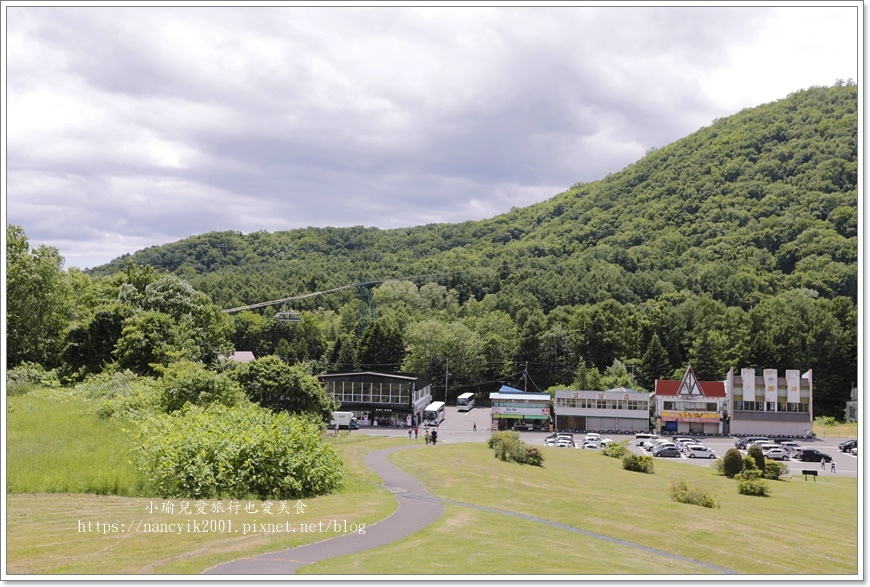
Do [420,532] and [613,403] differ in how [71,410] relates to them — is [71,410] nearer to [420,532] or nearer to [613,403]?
[420,532]

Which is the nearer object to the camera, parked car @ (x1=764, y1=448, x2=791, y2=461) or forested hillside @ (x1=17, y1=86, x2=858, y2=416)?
parked car @ (x1=764, y1=448, x2=791, y2=461)

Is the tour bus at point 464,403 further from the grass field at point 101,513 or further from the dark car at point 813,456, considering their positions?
the grass field at point 101,513

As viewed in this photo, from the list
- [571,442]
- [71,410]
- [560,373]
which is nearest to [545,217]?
[560,373]

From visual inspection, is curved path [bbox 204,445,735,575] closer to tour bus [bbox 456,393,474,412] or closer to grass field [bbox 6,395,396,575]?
grass field [bbox 6,395,396,575]

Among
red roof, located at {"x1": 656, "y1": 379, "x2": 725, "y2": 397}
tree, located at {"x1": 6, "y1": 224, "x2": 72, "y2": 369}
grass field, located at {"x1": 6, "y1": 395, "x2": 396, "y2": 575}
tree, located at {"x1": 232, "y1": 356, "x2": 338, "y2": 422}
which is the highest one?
tree, located at {"x1": 6, "y1": 224, "x2": 72, "y2": 369}

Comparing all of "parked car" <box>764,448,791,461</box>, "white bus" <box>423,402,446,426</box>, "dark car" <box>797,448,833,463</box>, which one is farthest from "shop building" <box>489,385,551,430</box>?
"dark car" <box>797,448,833,463</box>

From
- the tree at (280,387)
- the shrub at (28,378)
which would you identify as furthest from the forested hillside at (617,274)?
the tree at (280,387)
